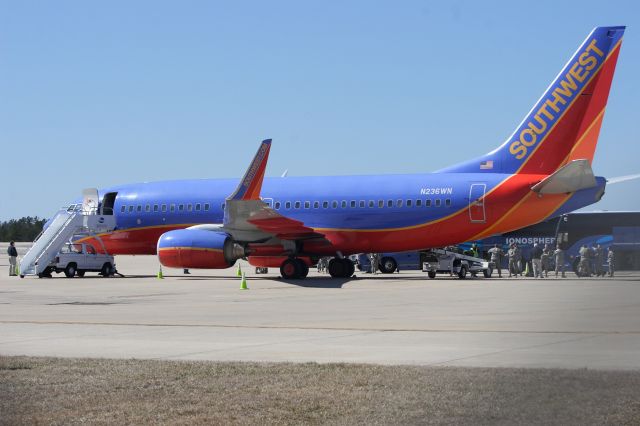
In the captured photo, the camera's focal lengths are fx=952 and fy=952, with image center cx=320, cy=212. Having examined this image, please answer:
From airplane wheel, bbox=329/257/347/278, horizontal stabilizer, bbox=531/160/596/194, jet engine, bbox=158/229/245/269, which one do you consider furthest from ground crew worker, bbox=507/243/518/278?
jet engine, bbox=158/229/245/269

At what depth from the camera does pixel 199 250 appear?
131 feet

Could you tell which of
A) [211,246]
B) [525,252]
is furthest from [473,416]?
[525,252]

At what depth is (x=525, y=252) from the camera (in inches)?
2239

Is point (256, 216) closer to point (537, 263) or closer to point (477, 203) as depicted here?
point (477, 203)

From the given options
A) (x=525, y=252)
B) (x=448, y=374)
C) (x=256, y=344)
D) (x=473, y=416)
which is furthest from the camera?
(x=525, y=252)

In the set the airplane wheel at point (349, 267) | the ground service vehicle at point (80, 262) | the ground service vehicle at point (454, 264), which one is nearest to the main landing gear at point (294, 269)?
the airplane wheel at point (349, 267)

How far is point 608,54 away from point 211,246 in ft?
59.7

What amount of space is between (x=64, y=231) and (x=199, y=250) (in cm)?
1166

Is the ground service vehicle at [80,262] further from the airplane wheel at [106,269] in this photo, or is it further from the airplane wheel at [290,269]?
the airplane wheel at [290,269]

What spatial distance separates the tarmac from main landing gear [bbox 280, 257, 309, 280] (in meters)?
9.88

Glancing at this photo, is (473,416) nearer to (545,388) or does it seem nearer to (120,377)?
(545,388)

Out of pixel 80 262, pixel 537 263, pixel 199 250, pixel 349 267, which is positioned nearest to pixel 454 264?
pixel 537 263

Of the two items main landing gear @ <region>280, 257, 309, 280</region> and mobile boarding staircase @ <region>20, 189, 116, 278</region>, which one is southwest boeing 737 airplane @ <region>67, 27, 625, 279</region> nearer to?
main landing gear @ <region>280, 257, 309, 280</region>

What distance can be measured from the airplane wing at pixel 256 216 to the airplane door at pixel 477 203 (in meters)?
6.95
